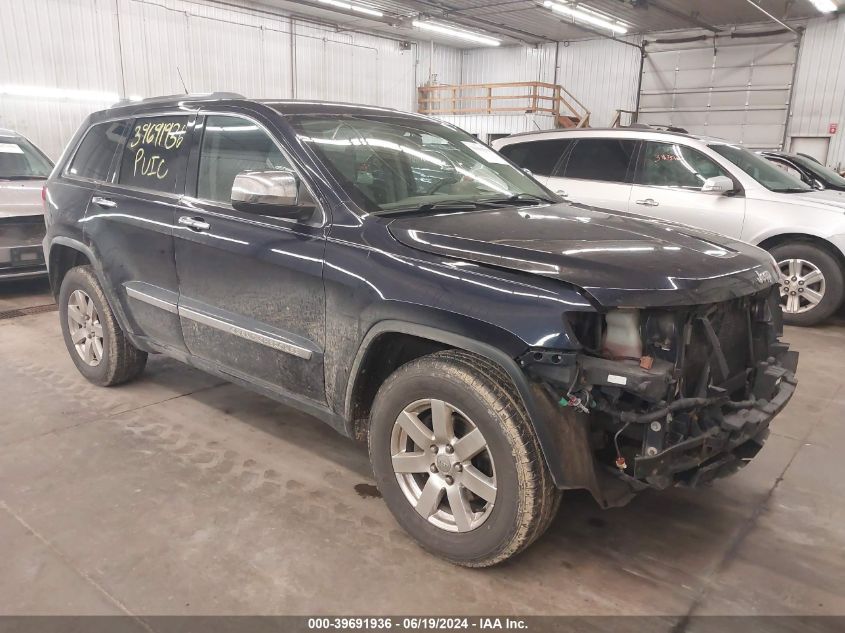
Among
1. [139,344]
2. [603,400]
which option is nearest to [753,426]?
[603,400]

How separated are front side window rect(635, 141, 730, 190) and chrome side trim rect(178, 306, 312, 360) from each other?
194 inches

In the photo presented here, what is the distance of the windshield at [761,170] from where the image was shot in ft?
20.4

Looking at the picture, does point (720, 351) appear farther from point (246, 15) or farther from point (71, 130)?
point (246, 15)

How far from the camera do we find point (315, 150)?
2.77 meters

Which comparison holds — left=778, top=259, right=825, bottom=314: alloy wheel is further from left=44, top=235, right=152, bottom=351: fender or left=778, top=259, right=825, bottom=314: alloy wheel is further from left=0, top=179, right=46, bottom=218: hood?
left=0, top=179, right=46, bottom=218: hood

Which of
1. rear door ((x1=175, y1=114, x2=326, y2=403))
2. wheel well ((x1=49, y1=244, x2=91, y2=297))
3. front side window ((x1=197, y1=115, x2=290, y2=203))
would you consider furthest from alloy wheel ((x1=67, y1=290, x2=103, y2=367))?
front side window ((x1=197, y1=115, x2=290, y2=203))

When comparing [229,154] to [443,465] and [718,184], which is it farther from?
[718,184]

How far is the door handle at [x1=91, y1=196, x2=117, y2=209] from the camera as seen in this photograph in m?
→ 3.62

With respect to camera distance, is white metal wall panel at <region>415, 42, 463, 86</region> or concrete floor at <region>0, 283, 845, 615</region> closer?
concrete floor at <region>0, 283, 845, 615</region>

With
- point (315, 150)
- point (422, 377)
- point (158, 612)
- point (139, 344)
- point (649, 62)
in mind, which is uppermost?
point (649, 62)

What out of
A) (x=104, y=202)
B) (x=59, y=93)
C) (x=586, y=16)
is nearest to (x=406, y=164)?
(x=104, y=202)

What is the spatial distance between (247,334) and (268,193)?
713mm

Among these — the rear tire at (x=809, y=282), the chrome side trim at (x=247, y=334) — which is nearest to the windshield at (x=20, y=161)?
the chrome side trim at (x=247, y=334)

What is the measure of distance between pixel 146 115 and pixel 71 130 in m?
13.2
